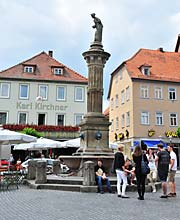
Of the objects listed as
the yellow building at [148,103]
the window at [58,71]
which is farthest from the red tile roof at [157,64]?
the window at [58,71]

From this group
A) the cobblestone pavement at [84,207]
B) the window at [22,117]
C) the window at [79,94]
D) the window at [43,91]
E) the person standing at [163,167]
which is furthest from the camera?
the window at [79,94]

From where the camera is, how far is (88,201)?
8984mm

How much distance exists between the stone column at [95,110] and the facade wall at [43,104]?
23.5 metres

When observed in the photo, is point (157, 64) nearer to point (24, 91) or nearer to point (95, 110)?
point (24, 91)

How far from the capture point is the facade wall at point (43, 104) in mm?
37812

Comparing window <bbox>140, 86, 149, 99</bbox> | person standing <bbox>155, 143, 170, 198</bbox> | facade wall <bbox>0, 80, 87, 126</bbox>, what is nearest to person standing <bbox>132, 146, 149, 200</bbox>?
person standing <bbox>155, 143, 170, 198</bbox>

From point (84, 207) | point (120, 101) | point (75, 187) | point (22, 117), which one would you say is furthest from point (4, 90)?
point (84, 207)

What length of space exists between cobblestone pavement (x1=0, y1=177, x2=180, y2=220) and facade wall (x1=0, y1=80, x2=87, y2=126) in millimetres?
28244

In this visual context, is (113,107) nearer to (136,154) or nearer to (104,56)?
(104,56)

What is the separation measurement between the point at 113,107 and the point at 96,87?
30043 millimetres

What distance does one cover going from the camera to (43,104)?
1519 inches

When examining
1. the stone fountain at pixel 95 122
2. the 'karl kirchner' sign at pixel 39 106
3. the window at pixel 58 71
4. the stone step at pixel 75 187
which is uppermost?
the window at pixel 58 71

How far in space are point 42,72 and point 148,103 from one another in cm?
1397

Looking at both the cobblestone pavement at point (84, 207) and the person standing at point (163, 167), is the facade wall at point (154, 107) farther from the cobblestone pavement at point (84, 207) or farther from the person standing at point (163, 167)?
the cobblestone pavement at point (84, 207)
